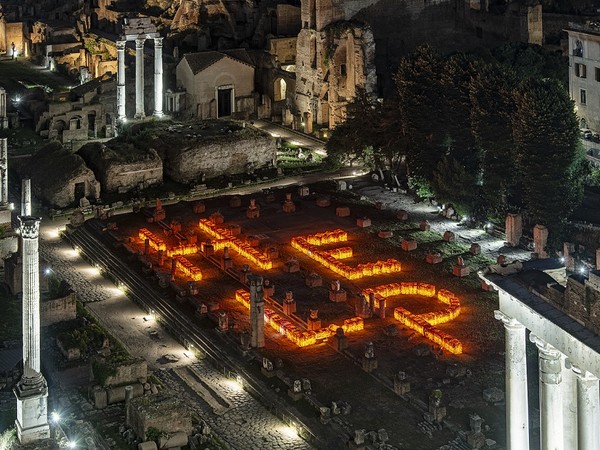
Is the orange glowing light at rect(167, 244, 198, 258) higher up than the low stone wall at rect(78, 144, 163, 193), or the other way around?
the low stone wall at rect(78, 144, 163, 193)

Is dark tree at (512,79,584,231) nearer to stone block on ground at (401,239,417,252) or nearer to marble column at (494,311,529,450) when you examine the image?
stone block on ground at (401,239,417,252)

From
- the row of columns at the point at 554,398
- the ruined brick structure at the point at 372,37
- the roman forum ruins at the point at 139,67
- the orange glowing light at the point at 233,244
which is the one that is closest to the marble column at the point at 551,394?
the row of columns at the point at 554,398

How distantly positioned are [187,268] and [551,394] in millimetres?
37795

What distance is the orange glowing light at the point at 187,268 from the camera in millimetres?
77875

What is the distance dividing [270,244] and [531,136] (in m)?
17.2

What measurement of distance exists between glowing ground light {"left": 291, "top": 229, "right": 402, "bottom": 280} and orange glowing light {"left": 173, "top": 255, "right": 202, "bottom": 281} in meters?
7.25

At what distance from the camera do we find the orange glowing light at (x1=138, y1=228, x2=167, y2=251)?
271 feet

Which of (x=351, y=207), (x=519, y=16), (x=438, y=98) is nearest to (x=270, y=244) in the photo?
Result: (x=351, y=207)

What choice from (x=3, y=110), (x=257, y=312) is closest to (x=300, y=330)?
(x=257, y=312)

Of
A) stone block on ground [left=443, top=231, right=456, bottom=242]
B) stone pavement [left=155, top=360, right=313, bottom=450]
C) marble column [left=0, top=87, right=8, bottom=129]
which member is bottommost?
stone pavement [left=155, top=360, right=313, bottom=450]

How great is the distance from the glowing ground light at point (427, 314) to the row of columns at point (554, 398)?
19438mm

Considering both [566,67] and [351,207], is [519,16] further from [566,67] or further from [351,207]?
[351,207]

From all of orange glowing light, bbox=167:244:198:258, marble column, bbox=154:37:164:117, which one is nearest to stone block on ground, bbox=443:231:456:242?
orange glowing light, bbox=167:244:198:258

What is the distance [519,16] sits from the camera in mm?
116438
